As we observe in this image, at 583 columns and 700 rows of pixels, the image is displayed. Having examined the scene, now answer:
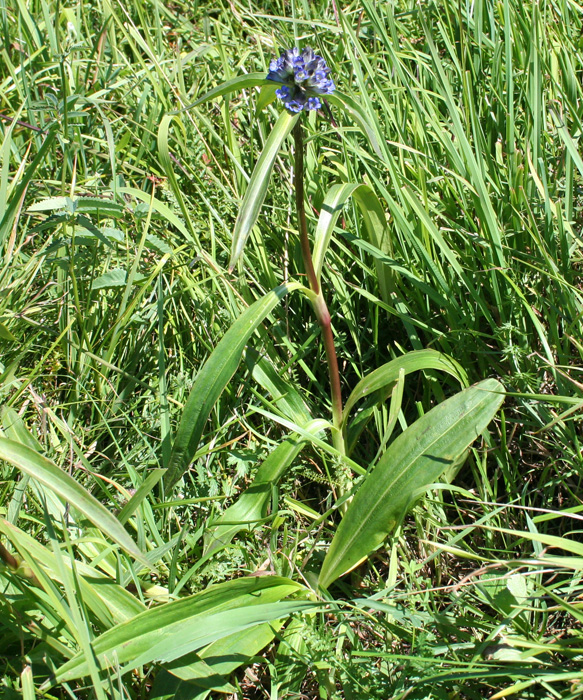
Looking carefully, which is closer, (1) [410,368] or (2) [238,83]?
(2) [238,83]

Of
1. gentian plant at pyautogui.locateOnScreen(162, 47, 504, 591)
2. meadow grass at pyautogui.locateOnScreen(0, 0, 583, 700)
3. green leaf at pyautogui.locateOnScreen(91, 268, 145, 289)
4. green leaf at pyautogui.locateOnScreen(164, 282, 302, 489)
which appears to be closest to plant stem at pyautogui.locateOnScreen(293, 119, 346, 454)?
gentian plant at pyautogui.locateOnScreen(162, 47, 504, 591)

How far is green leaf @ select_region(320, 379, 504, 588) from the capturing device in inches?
68.7

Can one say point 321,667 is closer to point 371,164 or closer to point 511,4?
point 371,164

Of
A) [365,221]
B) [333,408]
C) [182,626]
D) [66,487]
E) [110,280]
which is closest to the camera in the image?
[66,487]

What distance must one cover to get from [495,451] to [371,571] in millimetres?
596

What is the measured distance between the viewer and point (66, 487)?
1339mm

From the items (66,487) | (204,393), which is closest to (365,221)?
(204,393)

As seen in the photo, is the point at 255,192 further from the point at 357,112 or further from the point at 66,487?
the point at 66,487

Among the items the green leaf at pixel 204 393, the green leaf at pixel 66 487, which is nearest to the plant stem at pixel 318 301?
the green leaf at pixel 204 393

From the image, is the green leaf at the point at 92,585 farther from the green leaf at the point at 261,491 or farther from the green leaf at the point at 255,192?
the green leaf at the point at 255,192

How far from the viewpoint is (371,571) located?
6.50 feet

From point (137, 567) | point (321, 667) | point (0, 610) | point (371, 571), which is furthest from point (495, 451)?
point (0, 610)

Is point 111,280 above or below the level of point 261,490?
above

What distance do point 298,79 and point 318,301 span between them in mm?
681
